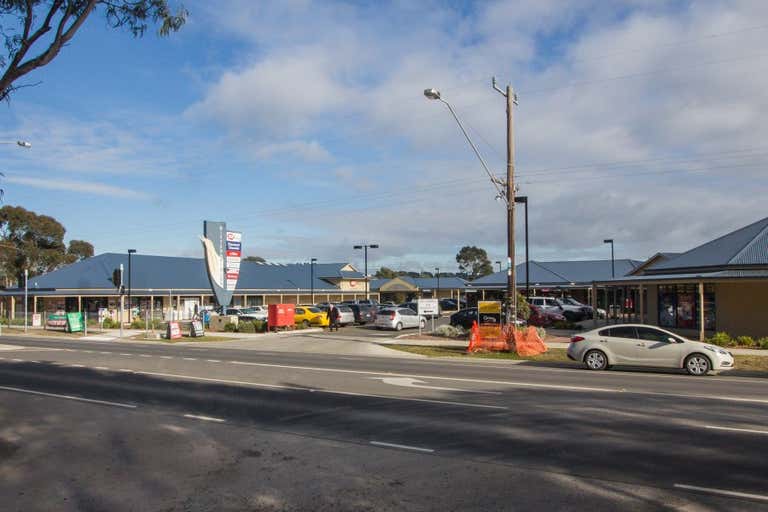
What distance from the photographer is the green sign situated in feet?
135

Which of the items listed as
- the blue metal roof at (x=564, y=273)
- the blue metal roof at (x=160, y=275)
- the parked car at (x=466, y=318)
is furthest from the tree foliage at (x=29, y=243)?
the parked car at (x=466, y=318)

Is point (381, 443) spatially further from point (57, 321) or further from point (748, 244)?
point (57, 321)

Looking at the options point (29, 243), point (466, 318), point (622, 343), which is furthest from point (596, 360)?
point (29, 243)

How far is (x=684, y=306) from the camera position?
3192 centimetres

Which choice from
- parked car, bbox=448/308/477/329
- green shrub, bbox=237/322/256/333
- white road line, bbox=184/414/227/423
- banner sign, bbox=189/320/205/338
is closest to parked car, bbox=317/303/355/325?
green shrub, bbox=237/322/256/333

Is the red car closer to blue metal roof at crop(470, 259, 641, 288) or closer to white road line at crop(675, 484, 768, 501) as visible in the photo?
blue metal roof at crop(470, 259, 641, 288)

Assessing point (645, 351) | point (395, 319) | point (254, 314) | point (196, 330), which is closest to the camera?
point (645, 351)

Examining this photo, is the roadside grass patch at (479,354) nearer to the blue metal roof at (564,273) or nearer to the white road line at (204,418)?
the white road line at (204,418)

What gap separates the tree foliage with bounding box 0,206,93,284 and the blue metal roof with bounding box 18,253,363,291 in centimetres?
2462

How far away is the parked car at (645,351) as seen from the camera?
17906 millimetres

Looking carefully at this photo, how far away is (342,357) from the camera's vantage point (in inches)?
944

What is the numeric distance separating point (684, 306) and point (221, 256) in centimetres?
2859

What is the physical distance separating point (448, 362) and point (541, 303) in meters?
25.3

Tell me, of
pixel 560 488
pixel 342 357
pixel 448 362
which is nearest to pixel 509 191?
pixel 448 362
